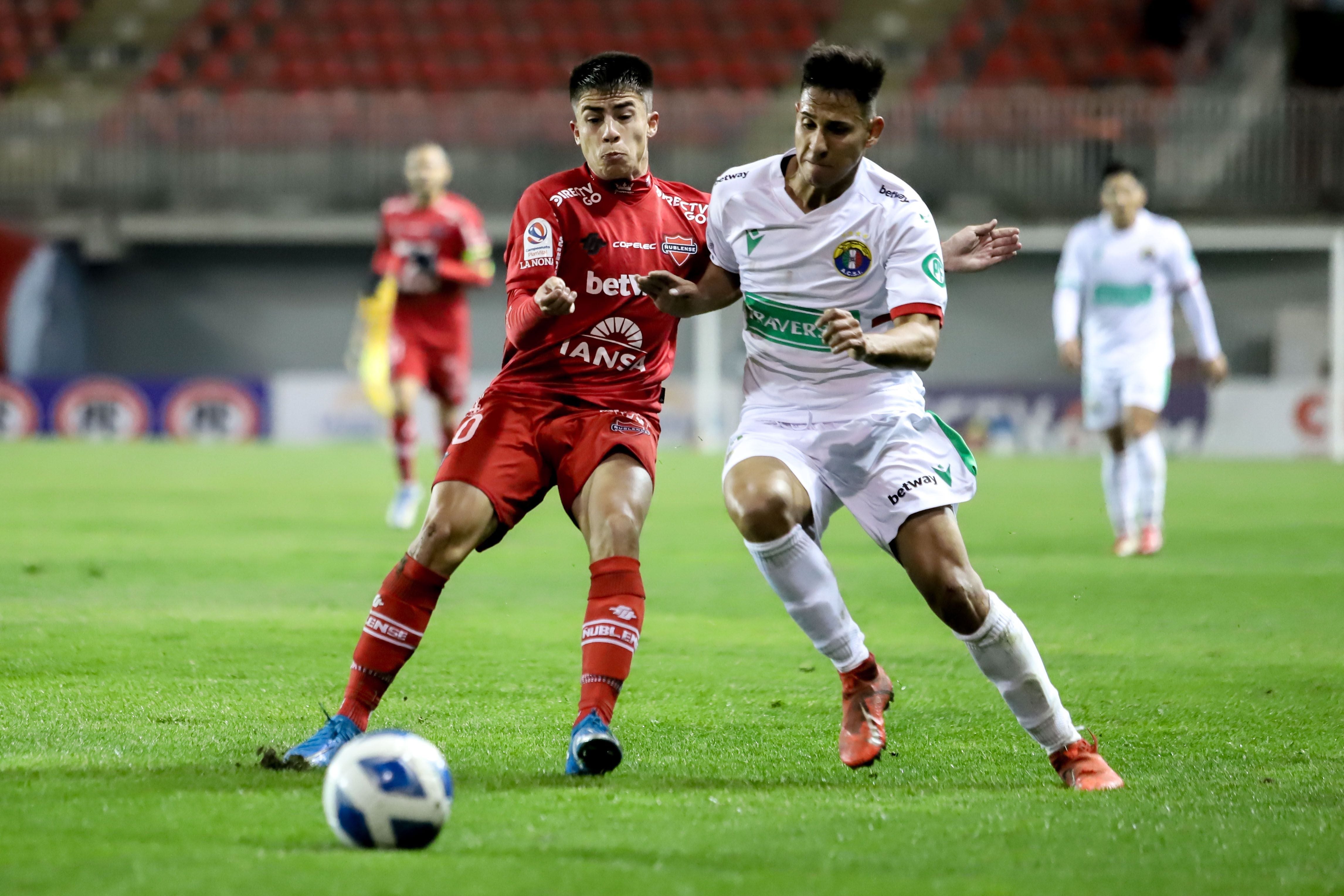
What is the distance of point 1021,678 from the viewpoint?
170 inches

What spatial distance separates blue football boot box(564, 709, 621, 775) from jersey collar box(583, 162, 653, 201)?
1.57 metres

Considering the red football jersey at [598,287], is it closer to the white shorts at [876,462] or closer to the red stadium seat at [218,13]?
the white shorts at [876,462]

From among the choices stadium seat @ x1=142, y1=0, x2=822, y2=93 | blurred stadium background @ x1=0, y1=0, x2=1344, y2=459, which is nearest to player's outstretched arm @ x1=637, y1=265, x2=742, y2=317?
blurred stadium background @ x1=0, y1=0, x2=1344, y2=459

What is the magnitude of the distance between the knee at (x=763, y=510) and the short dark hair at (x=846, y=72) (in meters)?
1.04

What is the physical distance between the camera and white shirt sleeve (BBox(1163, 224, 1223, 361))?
10344 millimetres

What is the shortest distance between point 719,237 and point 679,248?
151 millimetres

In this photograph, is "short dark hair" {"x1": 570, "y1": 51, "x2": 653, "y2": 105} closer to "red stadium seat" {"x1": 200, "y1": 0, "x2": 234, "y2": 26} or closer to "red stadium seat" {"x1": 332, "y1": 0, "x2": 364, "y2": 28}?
"red stadium seat" {"x1": 332, "y1": 0, "x2": 364, "y2": 28}

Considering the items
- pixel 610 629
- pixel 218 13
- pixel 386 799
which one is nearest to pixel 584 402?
pixel 610 629

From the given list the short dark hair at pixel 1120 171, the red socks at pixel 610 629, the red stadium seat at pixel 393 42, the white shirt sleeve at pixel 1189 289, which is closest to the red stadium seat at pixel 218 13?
the red stadium seat at pixel 393 42

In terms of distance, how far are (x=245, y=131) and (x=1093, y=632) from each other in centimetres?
1779

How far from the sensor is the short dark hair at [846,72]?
4.32m

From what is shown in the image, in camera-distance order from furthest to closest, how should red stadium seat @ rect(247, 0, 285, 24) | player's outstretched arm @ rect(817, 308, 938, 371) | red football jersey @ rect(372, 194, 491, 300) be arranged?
1. red stadium seat @ rect(247, 0, 285, 24)
2. red football jersey @ rect(372, 194, 491, 300)
3. player's outstretched arm @ rect(817, 308, 938, 371)

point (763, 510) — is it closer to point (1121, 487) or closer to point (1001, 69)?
point (1121, 487)

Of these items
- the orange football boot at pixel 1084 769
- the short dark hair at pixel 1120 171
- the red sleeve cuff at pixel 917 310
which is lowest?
the orange football boot at pixel 1084 769
